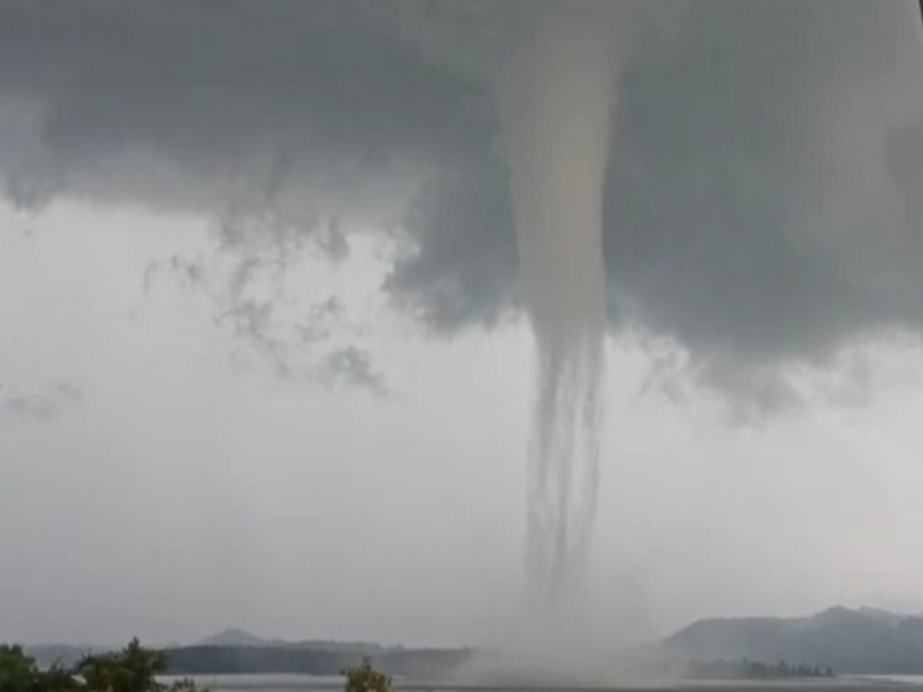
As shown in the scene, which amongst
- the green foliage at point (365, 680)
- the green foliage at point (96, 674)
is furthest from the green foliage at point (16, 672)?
the green foliage at point (365, 680)

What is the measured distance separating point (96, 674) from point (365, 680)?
15998mm

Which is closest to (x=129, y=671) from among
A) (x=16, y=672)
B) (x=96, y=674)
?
(x=96, y=674)

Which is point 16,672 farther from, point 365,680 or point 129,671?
point 365,680

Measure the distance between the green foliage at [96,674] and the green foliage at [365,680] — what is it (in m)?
6.10

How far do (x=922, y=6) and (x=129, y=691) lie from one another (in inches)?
1739

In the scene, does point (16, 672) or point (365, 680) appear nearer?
point (365, 680)

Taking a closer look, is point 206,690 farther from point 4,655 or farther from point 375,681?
point 4,655

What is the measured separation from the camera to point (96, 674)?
60062mm

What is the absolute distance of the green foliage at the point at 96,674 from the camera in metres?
58.7

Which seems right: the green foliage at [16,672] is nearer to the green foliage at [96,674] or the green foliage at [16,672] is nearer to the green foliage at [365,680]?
the green foliage at [96,674]

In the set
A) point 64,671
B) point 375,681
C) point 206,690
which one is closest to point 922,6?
point 375,681

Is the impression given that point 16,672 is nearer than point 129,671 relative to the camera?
No

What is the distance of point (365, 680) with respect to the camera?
5066cm

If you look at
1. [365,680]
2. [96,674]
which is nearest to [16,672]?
[96,674]
